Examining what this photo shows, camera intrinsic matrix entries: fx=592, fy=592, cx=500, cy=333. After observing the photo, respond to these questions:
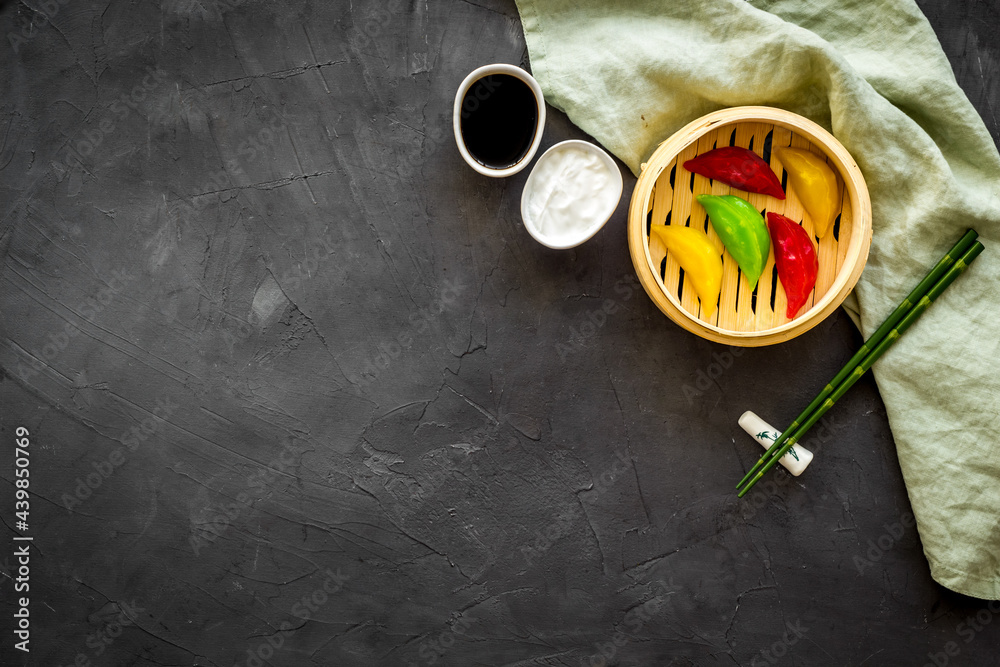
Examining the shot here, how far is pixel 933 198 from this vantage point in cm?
133

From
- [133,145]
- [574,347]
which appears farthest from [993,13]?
[133,145]

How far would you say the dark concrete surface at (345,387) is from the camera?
142 cm

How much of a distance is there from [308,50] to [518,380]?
940 millimetres

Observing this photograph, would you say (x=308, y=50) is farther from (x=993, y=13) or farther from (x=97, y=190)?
(x=993, y=13)

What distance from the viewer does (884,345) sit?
4.53 feet

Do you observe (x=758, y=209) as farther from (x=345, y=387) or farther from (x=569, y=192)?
(x=345, y=387)

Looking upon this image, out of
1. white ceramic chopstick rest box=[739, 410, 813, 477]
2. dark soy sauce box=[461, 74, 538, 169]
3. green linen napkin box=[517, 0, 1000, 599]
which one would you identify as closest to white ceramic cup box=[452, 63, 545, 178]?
dark soy sauce box=[461, 74, 538, 169]

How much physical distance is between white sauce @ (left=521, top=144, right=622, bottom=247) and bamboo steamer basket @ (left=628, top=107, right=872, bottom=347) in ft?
0.24

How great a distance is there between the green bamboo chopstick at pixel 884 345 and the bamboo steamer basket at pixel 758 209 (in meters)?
0.18

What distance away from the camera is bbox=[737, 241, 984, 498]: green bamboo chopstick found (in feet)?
4.41

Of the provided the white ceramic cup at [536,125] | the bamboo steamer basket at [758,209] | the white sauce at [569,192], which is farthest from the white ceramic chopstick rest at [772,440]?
the white ceramic cup at [536,125]

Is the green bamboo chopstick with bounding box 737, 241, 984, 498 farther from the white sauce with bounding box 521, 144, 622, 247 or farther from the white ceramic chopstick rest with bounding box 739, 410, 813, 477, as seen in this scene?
the white sauce with bounding box 521, 144, 622, 247

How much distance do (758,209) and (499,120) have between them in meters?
0.64

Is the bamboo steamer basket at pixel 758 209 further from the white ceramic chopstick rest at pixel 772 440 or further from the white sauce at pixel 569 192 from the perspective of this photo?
the white ceramic chopstick rest at pixel 772 440
